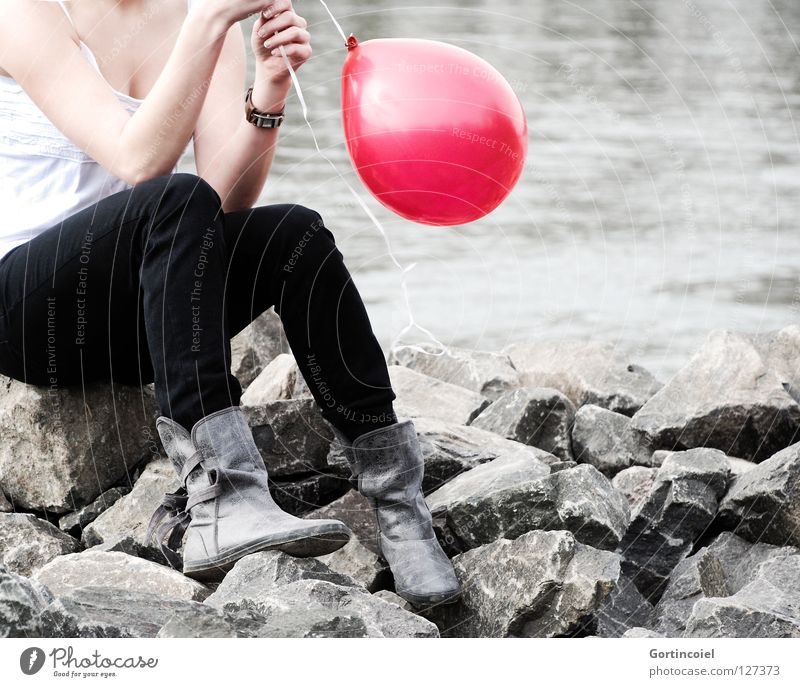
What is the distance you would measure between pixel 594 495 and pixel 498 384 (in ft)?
3.12

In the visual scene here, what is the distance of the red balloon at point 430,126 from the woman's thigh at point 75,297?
1.22 feet

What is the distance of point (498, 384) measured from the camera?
9.28 ft

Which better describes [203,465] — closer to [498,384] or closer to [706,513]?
[706,513]

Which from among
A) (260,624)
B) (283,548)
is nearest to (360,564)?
(283,548)

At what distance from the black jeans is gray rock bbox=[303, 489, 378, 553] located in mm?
147

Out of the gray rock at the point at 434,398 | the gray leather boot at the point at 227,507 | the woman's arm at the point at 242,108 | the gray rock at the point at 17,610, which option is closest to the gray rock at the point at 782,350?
the gray rock at the point at 434,398

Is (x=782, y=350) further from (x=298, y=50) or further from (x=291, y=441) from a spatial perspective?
(x=298, y=50)

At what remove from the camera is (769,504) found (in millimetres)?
1879

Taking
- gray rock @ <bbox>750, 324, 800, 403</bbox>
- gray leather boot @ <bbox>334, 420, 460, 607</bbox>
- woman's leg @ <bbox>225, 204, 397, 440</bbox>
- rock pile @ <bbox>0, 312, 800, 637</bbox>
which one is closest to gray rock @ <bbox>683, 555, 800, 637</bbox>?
rock pile @ <bbox>0, 312, 800, 637</bbox>

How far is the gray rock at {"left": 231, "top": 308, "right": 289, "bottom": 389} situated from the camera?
2.66 m

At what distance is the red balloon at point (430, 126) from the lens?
1.68 m

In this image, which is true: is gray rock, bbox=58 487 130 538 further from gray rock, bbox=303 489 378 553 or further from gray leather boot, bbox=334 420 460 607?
gray leather boot, bbox=334 420 460 607

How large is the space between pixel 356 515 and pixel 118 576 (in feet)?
1.41
